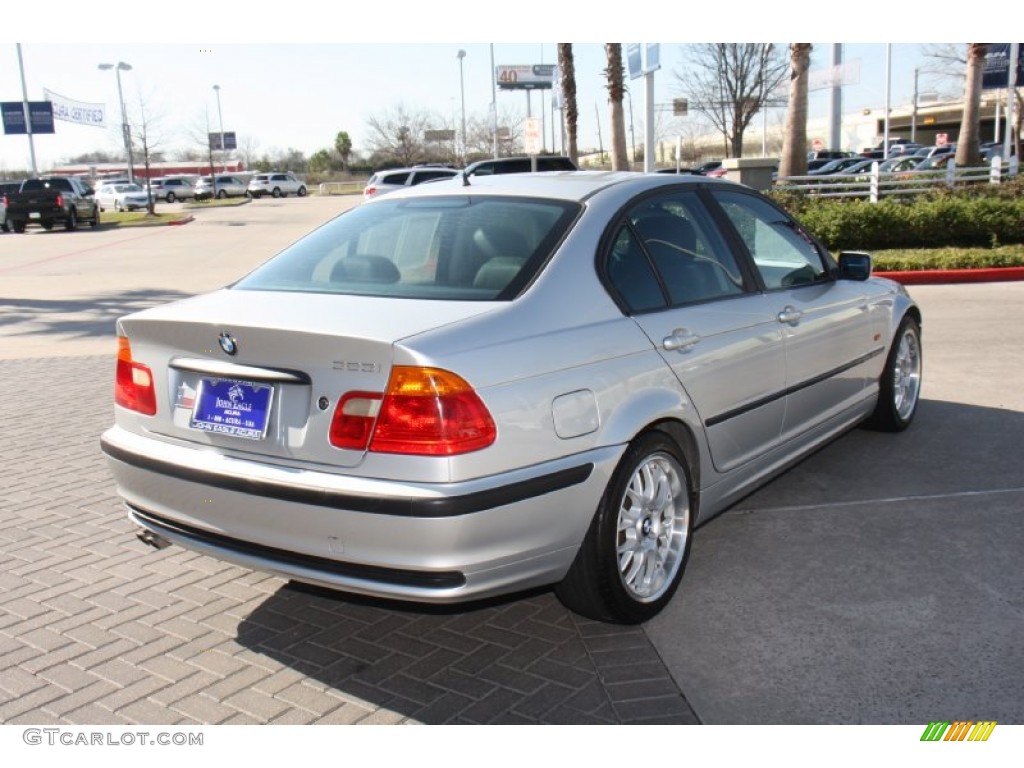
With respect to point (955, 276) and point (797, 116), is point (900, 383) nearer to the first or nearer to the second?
point (955, 276)

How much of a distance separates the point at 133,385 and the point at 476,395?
4.83 feet

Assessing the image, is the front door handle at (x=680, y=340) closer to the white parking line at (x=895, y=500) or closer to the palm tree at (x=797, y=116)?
the white parking line at (x=895, y=500)

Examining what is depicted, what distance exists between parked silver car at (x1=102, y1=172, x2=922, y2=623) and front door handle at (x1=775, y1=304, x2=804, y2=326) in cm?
2

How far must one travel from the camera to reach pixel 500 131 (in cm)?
7188

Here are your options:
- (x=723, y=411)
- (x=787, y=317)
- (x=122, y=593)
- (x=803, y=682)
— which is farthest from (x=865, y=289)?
(x=122, y=593)

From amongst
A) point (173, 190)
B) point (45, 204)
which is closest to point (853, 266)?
point (45, 204)

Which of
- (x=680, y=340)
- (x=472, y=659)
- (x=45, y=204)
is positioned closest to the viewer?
(x=472, y=659)

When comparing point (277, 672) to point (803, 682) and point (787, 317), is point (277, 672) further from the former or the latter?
point (787, 317)

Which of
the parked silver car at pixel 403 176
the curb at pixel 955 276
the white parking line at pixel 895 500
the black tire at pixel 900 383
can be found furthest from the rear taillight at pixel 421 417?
the parked silver car at pixel 403 176

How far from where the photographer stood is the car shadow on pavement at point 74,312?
1123cm

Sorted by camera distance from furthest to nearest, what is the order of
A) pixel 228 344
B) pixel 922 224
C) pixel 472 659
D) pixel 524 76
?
pixel 524 76 → pixel 922 224 → pixel 472 659 → pixel 228 344

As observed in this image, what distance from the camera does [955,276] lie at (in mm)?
13492

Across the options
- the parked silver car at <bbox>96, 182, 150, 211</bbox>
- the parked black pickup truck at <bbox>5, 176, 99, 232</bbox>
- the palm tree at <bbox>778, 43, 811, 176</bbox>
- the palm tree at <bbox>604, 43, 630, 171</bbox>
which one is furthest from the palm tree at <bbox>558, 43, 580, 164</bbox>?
the parked silver car at <bbox>96, 182, 150, 211</bbox>

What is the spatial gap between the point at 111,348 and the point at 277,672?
7.50m
